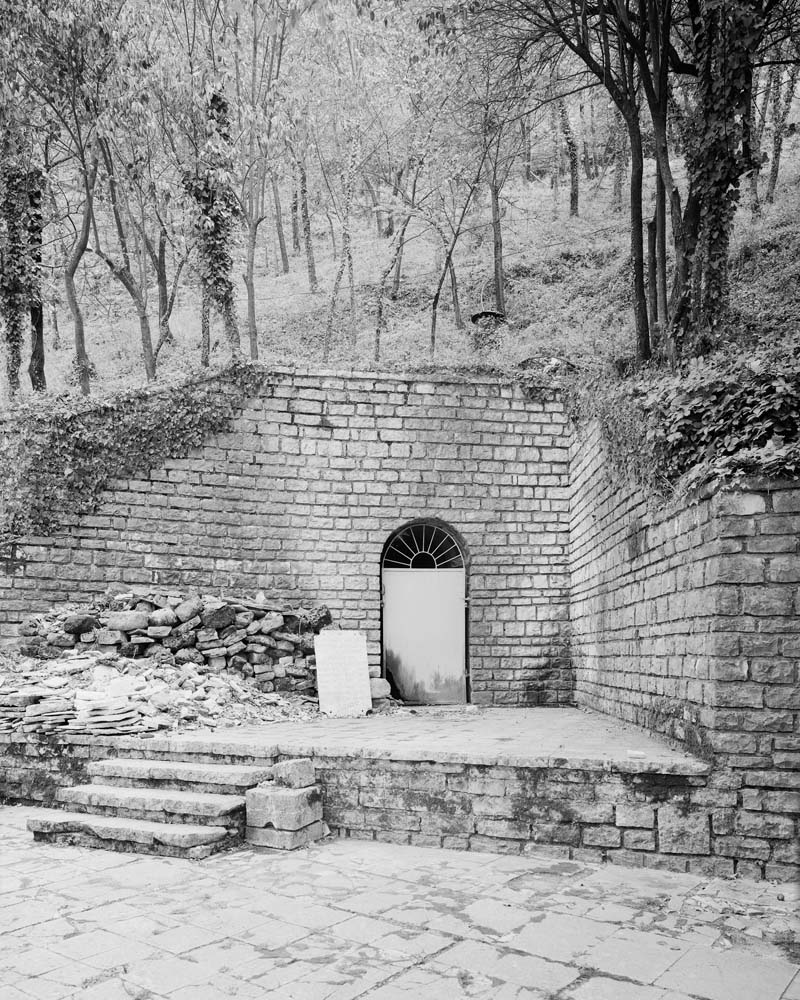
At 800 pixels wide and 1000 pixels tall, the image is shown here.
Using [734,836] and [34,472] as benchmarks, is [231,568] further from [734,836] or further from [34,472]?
[734,836]

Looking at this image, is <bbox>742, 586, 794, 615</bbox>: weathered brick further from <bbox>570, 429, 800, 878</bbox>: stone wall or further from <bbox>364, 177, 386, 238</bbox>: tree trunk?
<bbox>364, 177, 386, 238</bbox>: tree trunk

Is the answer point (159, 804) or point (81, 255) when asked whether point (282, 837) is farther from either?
point (81, 255)

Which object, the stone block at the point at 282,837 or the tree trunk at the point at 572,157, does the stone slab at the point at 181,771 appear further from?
the tree trunk at the point at 572,157

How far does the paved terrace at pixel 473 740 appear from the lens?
17.2ft

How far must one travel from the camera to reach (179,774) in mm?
6078

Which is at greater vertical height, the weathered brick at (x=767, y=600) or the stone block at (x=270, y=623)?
the weathered brick at (x=767, y=600)

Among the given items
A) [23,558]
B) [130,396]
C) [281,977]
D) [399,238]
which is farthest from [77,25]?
[281,977]

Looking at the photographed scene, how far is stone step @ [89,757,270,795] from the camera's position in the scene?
581 centimetres

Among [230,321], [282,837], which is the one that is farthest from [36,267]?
[282,837]

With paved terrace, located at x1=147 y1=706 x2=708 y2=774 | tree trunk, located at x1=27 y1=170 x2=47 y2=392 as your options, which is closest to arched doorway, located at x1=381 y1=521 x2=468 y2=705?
paved terrace, located at x1=147 y1=706 x2=708 y2=774

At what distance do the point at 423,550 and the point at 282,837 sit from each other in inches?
253

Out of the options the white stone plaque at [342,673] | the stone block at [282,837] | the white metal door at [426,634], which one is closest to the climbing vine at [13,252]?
the white metal door at [426,634]

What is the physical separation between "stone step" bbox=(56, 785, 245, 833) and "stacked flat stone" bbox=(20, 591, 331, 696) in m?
3.11

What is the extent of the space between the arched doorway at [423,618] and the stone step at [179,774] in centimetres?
503
